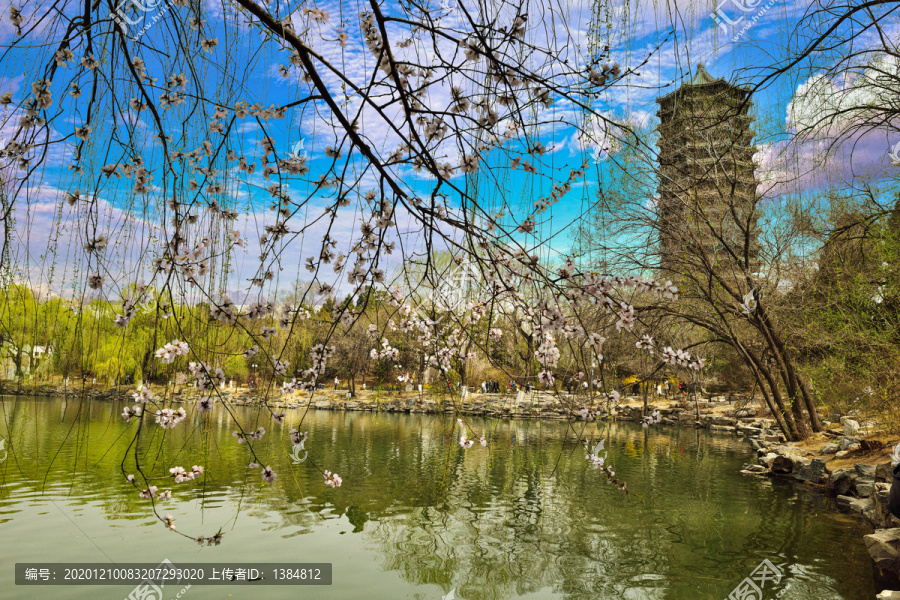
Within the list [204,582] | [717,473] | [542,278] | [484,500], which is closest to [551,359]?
[542,278]

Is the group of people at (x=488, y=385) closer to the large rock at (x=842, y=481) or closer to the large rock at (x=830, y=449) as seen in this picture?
the large rock at (x=842, y=481)

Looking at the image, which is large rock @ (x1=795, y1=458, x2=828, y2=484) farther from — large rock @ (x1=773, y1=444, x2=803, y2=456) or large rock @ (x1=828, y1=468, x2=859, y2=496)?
large rock @ (x1=773, y1=444, x2=803, y2=456)

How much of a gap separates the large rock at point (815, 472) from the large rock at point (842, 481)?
15.3 inches

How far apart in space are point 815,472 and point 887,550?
4.33m

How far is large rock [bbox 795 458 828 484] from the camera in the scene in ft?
26.0

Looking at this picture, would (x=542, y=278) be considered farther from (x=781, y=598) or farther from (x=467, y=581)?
(x=781, y=598)

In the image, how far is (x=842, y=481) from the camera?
7.21m

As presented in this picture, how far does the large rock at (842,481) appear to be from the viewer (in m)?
7.07

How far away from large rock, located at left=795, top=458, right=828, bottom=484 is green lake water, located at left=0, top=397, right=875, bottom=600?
33 cm

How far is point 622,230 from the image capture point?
9227 millimetres

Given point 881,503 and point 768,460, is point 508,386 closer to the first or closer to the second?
point 881,503

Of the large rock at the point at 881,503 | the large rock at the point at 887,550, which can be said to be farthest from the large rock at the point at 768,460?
the large rock at the point at 887,550

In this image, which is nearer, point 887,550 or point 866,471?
point 887,550

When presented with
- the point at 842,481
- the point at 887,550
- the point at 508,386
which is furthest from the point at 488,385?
the point at 508,386
